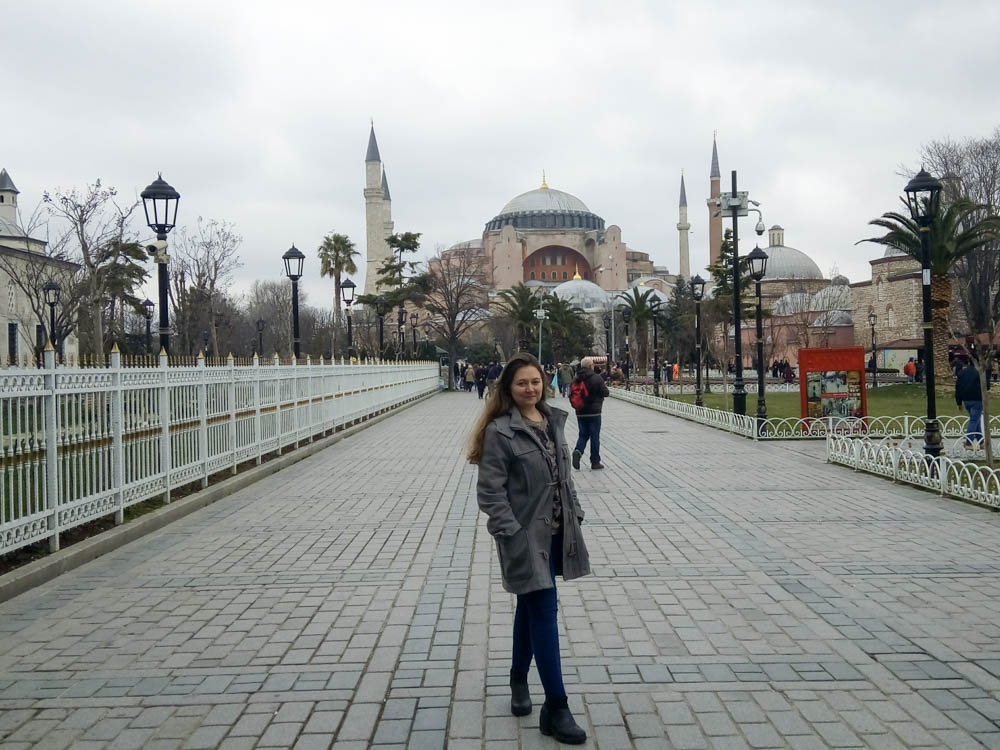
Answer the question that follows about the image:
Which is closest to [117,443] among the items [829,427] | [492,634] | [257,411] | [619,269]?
[492,634]

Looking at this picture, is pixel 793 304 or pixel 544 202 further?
pixel 544 202

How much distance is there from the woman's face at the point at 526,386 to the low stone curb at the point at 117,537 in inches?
155

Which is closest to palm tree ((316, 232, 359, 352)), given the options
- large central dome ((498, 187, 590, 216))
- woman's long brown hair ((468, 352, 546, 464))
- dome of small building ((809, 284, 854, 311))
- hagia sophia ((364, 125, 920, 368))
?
hagia sophia ((364, 125, 920, 368))

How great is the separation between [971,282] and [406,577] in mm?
39294

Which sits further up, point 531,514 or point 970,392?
point 970,392

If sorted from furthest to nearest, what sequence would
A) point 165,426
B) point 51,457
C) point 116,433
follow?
point 165,426, point 116,433, point 51,457

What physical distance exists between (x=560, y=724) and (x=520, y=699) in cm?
34

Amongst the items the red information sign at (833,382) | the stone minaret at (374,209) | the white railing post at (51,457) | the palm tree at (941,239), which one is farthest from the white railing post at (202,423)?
the stone minaret at (374,209)

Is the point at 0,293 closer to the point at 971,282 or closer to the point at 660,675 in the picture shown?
the point at 971,282

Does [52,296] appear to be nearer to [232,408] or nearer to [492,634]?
[232,408]

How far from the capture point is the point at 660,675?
4.27m

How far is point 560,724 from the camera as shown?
3525mm

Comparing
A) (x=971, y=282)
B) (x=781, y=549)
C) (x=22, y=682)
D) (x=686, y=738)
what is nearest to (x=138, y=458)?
(x=22, y=682)

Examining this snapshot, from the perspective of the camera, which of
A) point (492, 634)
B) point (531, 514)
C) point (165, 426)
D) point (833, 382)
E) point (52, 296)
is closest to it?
point (531, 514)
